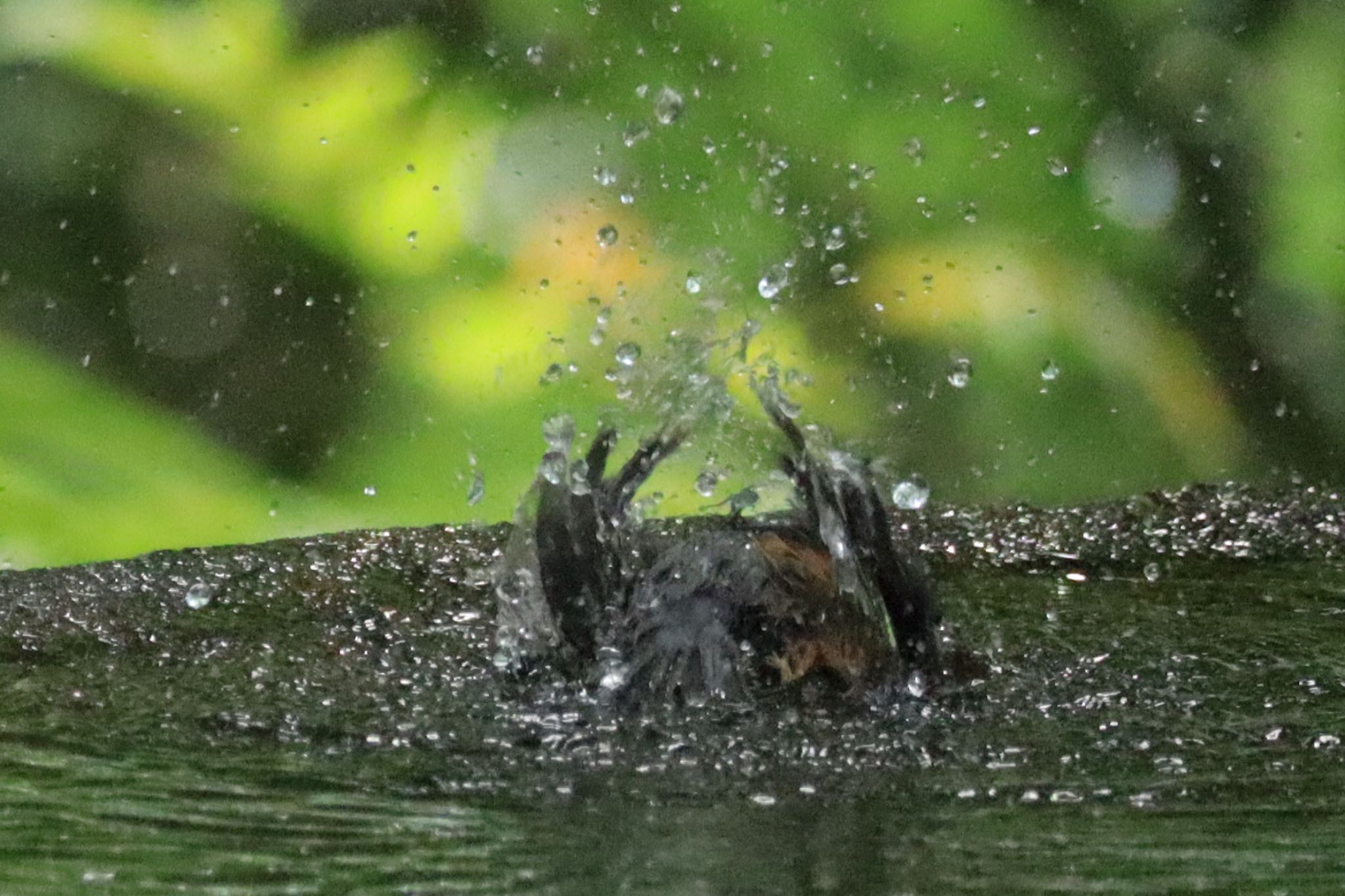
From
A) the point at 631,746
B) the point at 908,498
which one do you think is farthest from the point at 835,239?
the point at 631,746

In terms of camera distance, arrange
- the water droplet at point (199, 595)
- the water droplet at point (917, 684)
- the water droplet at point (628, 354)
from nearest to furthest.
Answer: the water droplet at point (917, 684) < the water droplet at point (199, 595) < the water droplet at point (628, 354)

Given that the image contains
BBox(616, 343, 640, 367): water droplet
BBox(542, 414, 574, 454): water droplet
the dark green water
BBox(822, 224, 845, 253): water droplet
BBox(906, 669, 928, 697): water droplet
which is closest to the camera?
the dark green water

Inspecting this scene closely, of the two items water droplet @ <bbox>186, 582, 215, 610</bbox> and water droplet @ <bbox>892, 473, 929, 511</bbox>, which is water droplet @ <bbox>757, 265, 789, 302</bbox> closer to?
water droplet @ <bbox>892, 473, 929, 511</bbox>

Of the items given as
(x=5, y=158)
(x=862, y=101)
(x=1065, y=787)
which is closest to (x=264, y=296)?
(x=5, y=158)

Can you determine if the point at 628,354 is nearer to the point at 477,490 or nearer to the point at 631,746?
the point at 477,490

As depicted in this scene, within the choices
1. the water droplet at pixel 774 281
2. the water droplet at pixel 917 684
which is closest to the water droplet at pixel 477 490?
the water droplet at pixel 774 281

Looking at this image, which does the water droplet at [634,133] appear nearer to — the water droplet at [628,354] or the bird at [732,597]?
→ the water droplet at [628,354]

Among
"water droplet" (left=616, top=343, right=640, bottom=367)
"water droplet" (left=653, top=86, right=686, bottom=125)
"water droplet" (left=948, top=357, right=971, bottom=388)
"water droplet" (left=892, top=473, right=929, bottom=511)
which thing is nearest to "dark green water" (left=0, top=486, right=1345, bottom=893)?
"water droplet" (left=892, top=473, right=929, bottom=511)
